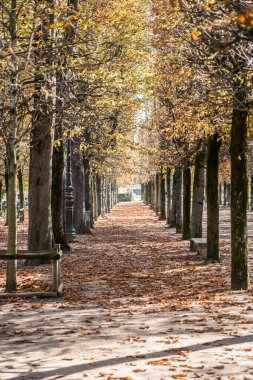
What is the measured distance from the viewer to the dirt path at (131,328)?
284 inches

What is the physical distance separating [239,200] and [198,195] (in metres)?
10.9

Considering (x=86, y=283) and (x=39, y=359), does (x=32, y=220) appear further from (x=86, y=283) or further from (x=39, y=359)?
(x=39, y=359)

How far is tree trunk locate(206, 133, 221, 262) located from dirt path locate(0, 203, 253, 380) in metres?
0.95

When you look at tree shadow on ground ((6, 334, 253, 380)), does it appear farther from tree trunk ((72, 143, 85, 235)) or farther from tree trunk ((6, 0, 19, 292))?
tree trunk ((72, 143, 85, 235))

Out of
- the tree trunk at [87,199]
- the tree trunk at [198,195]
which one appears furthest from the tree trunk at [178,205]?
the tree trunk at [198,195]

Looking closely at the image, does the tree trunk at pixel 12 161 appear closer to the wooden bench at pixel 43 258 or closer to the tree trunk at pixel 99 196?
the wooden bench at pixel 43 258

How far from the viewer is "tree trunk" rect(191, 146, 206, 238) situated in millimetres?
23969

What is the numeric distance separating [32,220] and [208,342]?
10222 mm

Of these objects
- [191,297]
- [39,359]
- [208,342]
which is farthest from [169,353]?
[191,297]

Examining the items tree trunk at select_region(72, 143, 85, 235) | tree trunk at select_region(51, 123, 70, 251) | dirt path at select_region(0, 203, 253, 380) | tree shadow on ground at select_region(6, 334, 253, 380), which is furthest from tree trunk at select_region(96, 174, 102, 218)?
tree shadow on ground at select_region(6, 334, 253, 380)

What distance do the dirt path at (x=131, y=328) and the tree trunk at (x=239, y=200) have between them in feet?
1.54

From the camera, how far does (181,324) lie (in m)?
9.80

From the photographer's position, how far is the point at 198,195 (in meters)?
24.0

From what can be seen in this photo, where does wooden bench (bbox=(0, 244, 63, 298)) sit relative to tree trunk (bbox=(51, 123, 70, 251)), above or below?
below
